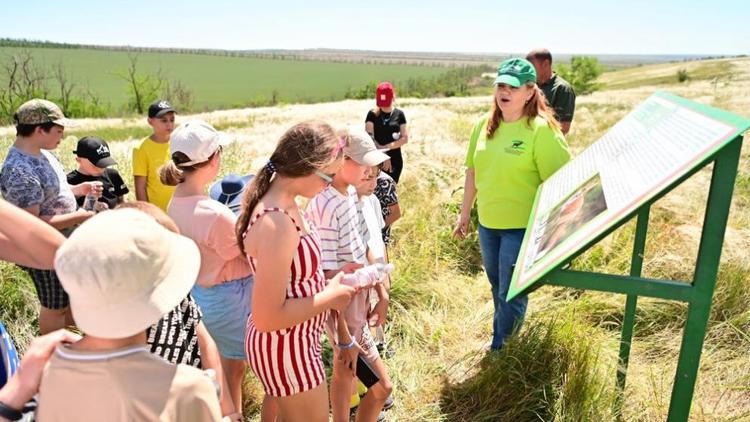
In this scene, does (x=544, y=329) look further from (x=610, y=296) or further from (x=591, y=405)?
(x=610, y=296)

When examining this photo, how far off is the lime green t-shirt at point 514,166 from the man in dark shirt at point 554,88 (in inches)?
78.9

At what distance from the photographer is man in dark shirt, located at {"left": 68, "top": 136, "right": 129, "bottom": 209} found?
13.5ft

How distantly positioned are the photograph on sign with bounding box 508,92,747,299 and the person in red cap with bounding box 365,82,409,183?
10.9 ft

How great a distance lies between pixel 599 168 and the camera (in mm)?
2227

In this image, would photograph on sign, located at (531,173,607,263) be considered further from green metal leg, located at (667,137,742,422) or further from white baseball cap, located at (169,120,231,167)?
white baseball cap, located at (169,120,231,167)

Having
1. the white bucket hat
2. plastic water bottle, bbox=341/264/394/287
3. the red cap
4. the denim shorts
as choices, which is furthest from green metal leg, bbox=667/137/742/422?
the red cap

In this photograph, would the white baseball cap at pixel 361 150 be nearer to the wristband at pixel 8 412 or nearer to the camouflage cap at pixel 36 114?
the wristband at pixel 8 412

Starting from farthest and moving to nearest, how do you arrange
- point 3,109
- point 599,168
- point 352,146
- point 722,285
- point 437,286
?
1. point 3,109
2. point 437,286
3. point 722,285
4. point 352,146
5. point 599,168

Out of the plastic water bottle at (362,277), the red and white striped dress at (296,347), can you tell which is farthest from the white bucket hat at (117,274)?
the plastic water bottle at (362,277)

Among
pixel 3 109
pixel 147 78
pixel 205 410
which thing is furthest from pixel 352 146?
pixel 147 78

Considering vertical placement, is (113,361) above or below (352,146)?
below

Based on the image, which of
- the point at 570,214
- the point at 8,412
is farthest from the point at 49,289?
the point at 570,214

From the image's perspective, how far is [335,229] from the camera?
2473mm

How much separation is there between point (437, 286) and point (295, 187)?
9.25 feet
